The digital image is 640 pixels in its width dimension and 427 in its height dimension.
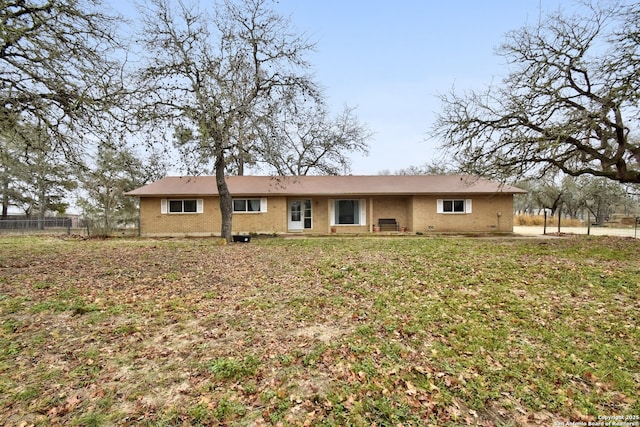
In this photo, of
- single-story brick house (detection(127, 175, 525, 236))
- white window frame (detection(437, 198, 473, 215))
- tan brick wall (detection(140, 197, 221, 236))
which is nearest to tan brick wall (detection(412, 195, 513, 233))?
single-story brick house (detection(127, 175, 525, 236))

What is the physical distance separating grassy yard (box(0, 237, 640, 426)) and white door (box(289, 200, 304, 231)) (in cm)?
1178

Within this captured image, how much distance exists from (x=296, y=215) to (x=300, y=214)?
9.9 inches

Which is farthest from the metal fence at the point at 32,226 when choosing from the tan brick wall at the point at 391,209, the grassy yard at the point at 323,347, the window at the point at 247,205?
the tan brick wall at the point at 391,209

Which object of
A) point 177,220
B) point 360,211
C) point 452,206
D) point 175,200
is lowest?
point 177,220

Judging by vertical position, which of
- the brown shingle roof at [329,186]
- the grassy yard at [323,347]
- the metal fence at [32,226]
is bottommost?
the grassy yard at [323,347]

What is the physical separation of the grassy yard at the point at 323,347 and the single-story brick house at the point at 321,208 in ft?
35.5

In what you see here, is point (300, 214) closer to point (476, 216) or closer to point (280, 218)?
point (280, 218)

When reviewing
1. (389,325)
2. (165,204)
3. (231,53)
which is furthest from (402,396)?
(165,204)

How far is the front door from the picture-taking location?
19469mm

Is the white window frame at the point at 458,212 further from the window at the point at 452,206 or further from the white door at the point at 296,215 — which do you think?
the white door at the point at 296,215

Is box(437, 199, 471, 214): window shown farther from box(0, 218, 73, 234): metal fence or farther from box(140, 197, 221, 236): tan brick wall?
box(0, 218, 73, 234): metal fence

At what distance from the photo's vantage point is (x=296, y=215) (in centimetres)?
1953

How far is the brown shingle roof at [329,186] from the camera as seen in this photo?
18.2 m

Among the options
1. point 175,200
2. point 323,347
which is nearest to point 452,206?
point 175,200
